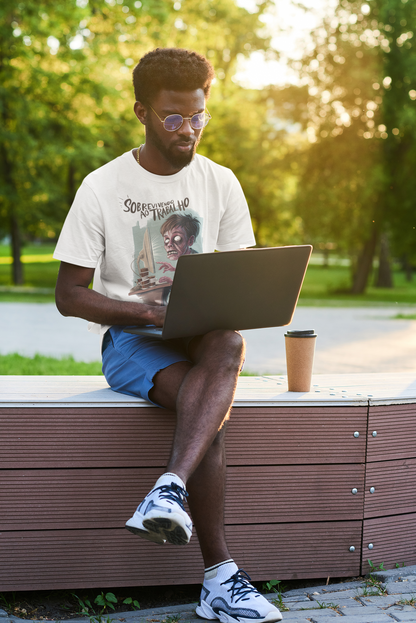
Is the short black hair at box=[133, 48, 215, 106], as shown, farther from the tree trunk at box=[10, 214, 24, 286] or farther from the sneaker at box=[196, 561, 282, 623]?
the tree trunk at box=[10, 214, 24, 286]

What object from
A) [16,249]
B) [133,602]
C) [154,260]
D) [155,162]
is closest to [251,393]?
[154,260]

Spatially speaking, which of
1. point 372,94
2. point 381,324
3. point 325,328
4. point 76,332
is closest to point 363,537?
point 76,332

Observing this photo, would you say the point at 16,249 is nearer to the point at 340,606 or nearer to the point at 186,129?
the point at 186,129

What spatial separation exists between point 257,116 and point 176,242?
80.9 ft

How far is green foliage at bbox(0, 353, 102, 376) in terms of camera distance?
5.77 metres

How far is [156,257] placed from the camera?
270 cm

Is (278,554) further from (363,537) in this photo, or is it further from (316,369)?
(316,369)

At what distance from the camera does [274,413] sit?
261 cm

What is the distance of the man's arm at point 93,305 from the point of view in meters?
2.53

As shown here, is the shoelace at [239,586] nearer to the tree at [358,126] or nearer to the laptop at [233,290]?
the laptop at [233,290]

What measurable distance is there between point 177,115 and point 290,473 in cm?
146

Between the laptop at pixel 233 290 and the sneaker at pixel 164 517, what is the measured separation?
53cm

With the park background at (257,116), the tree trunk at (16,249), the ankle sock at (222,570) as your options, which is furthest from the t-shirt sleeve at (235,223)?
the tree trunk at (16,249)

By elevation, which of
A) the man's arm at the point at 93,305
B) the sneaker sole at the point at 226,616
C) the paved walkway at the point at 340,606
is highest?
the man's arm at the point at 93,305
